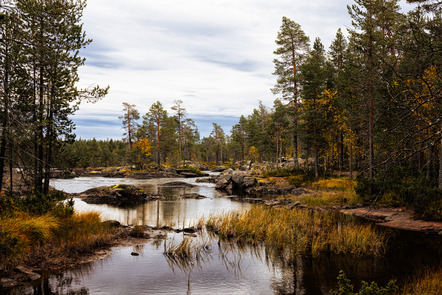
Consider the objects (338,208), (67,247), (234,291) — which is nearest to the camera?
(234,291)

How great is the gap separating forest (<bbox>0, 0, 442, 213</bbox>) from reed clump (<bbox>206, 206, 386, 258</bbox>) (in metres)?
3.56

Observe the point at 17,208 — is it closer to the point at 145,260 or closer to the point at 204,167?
the point at 145,260

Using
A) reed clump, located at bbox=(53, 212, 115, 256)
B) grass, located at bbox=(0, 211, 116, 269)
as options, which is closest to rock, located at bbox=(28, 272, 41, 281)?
grass, located at bbox=(0, 211, 116, 269)

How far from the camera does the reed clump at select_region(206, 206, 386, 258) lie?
41.8ft

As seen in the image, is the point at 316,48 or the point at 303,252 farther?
the point at 316,48

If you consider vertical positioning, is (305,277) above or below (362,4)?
below

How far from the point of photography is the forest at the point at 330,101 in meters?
6.24

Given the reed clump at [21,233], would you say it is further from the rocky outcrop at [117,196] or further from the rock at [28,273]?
the rocky outcrop at [117,196]

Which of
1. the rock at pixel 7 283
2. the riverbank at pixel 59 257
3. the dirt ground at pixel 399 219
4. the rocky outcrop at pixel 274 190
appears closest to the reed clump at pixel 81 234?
the riverbank at pixel 59 257

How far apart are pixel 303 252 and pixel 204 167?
78.4m

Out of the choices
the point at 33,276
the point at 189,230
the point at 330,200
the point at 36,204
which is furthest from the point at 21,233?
the point at 330,200

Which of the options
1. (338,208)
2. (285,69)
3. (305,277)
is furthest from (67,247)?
(285,69)

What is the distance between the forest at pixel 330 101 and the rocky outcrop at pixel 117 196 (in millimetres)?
4628

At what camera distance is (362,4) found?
80.5ft
